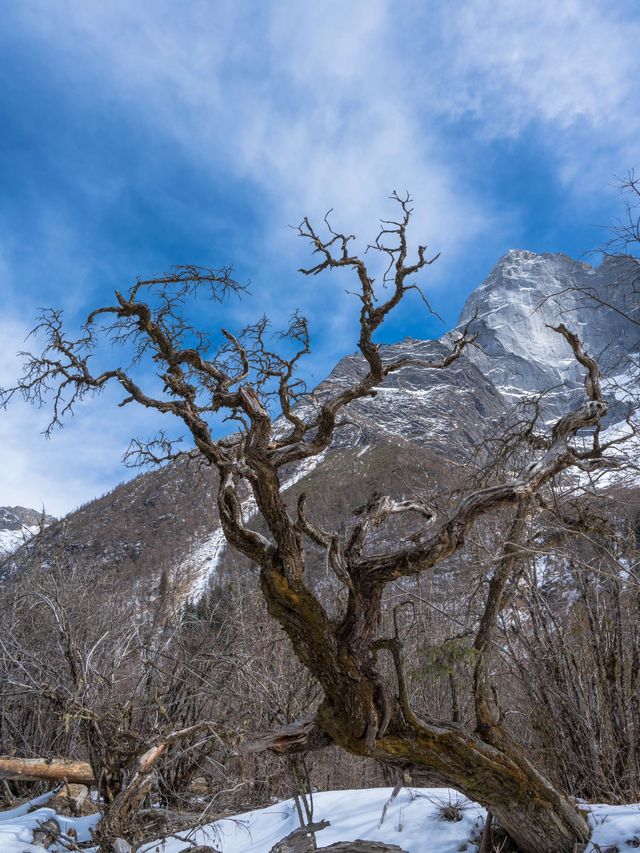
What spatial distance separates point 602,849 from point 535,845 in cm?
41

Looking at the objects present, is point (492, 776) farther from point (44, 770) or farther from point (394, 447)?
point (394, 447)

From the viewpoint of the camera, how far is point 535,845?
3.83 m

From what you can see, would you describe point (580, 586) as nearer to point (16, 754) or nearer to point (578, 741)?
point (578, 741)

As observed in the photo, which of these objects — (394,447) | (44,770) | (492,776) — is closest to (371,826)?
(492,776)

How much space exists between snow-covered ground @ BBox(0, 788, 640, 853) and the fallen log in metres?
1.52

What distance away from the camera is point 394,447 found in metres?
17.7

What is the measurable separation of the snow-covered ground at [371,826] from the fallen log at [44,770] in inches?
59.8

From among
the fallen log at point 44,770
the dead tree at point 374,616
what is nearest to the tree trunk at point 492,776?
the dead tree at point 374,616

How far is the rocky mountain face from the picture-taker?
475 centimetres

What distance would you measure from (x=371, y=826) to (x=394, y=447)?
13536mm

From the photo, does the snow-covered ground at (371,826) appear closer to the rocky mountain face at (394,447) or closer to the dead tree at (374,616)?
the dead tree at (374,616)

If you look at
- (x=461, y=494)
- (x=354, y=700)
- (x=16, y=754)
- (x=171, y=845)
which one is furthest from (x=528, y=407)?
(x=16, y=754)

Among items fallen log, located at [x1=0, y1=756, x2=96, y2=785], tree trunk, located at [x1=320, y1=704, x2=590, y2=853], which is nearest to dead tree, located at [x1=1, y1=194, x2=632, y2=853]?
tree trunk, located at [x1=320, y1=704, x2=590, y2=853]

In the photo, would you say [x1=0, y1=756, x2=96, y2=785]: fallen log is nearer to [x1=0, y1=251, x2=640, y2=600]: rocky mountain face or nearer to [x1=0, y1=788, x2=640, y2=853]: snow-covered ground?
[x1=0, y1=788, x2=640, y2=853]: snow-covered ground
